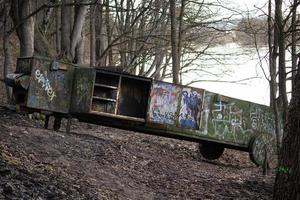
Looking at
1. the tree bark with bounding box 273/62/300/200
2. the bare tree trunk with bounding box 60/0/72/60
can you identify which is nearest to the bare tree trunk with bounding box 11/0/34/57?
the bare tree trunk with bounding box 60/0/72/60

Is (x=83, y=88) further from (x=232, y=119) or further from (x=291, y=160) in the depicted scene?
(x=291, y=160)

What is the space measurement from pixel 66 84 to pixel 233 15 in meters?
13.1

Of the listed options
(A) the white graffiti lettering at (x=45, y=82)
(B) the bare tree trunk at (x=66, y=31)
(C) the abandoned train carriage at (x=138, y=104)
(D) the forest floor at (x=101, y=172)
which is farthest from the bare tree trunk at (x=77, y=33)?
(A) the white graffiti lettering at (x=45, y=82)

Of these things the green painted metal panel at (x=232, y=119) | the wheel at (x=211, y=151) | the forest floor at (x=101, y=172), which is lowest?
the forest floor at (x=101, y=172)

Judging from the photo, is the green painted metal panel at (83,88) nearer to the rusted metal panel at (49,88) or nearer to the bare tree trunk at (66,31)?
the rusted metal panel at (49,88)

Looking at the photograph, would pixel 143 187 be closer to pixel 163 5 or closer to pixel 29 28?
pixel 29 28

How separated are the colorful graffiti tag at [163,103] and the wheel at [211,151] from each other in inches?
85.3

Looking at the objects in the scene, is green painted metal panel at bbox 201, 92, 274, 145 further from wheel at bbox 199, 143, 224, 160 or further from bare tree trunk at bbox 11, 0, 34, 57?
bare tree trunk at bbox 11, 0, 34, 57

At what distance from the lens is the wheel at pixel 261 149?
13.4 meters

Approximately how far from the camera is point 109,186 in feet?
25.7

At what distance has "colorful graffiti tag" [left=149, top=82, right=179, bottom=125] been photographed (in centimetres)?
1198

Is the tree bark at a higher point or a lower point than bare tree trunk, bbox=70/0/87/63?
lower

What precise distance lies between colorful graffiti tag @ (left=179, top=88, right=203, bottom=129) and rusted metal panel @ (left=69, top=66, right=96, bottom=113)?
2.28m

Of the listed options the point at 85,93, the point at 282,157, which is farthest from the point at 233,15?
the point at 282,157
